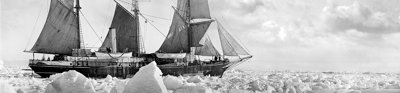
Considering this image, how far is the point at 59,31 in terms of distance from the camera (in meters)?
41.5

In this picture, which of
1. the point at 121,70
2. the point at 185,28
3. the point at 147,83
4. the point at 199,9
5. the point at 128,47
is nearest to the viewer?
the point at 147,83

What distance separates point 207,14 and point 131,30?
36.2 feet

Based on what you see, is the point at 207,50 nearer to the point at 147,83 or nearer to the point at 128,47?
the point at 128,47

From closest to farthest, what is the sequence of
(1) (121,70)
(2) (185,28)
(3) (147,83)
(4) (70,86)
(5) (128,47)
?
(3) (147,83), (4) (70,86), (1) (121,70), (5) (128,47), (2) (185,28)

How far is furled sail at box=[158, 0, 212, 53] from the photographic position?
163 feet

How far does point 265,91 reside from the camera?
14.1m

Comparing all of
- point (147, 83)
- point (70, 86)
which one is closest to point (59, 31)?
point (70, 86)

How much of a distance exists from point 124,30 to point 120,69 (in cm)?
578

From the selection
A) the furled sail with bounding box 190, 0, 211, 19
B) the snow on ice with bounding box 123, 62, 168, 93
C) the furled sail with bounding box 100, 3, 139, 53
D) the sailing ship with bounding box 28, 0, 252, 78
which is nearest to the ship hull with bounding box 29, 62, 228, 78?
the sailing ship with bounding box 28, 0, 252, 78

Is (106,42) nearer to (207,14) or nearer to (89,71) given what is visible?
(89,71)

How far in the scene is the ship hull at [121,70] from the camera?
1577 inches

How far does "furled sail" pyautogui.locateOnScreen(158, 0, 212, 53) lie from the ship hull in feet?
11.4

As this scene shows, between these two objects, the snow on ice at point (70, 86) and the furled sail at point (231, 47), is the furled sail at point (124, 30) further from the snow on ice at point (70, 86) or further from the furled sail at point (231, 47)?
the snow on ice at point (70, 86)

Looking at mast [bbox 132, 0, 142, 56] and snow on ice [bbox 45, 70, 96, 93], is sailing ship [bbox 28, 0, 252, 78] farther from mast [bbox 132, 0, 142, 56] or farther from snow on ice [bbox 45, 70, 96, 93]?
snow on ice [bbox 45, 70, 96, 93]
